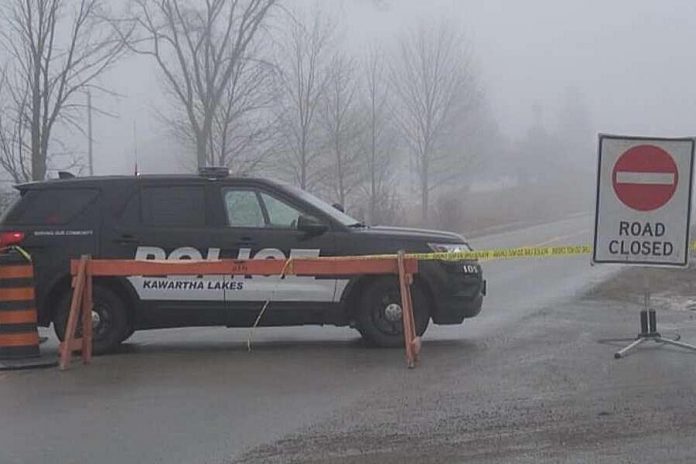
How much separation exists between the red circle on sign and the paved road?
196cm

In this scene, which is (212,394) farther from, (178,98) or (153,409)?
(178,98)

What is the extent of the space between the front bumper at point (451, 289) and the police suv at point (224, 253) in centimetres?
1

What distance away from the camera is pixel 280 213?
32.0ft

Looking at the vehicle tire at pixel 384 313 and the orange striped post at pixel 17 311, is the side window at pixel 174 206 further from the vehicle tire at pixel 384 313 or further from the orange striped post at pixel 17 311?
the vehicle tire at pixel 384 313

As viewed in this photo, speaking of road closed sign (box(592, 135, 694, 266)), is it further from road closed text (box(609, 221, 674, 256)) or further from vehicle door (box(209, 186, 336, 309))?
vehicle door (box(209, 186, 336, 309))

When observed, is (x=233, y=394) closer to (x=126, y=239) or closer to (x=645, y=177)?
(x=126, y=239)

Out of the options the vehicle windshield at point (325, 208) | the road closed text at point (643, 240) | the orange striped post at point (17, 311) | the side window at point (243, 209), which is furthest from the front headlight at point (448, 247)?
→ the orange striped post at point (17, 311)

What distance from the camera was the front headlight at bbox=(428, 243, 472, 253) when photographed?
31.7ft

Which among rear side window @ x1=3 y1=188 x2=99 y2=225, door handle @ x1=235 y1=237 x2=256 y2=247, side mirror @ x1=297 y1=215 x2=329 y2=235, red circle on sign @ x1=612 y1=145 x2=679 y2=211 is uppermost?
red circle on sign @ x1=612 y1=145 x2=679 y2=211

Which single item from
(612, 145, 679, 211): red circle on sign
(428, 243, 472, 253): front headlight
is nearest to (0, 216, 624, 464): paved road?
(428, 243, 472, 253): front headlight

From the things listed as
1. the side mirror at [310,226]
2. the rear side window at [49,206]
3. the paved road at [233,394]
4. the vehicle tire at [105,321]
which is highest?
the rear side window at [49,206]

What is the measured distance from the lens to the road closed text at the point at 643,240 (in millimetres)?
9273

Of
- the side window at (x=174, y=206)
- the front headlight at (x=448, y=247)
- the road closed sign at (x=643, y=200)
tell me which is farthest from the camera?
the side window at (x=174, y=206)

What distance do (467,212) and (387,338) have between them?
42053mm
